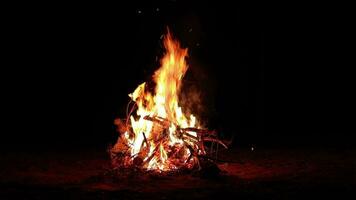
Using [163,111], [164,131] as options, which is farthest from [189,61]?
[164,131]

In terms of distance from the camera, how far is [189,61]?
18609 mm

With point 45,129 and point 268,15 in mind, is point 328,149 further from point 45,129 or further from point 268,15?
point 268,15

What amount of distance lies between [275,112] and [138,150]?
9.32m

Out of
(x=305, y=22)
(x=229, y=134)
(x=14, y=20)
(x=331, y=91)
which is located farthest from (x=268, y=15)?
(x=14, y=20)

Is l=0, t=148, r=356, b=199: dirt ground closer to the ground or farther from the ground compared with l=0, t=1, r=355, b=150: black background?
closer to the ground

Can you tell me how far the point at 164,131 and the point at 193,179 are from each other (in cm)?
107

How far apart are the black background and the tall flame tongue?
6644mm

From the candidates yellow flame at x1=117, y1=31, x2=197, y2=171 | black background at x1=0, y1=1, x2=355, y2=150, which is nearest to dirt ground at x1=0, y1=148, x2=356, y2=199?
yellow flame at x1=117, y1=31, x2=197, y2=171

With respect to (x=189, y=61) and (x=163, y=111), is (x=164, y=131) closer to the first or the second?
(x=163, y=111)

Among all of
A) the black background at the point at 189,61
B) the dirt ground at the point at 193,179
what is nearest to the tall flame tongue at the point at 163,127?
the dirt ground at the point at 193,179

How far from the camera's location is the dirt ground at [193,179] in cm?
681

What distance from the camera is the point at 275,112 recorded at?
17453 millimetres

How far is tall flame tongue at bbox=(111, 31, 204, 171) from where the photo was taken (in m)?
8.65

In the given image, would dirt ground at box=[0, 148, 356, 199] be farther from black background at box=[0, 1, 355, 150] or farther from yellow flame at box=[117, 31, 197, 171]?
black background at box=[0, 1, 355, 150]
